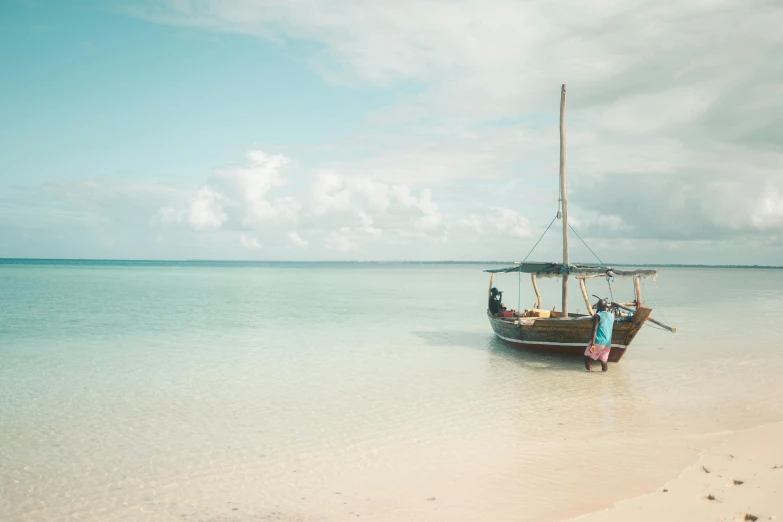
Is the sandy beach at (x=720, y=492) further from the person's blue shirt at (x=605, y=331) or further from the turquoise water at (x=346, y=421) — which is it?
the person's blue shirt at (x=605, y=331)

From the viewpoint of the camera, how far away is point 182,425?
10.2m

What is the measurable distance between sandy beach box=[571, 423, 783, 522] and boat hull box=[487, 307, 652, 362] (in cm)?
669

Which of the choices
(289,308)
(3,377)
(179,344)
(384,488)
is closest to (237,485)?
(384,488)

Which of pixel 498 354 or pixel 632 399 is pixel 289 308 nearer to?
pixel 498 354

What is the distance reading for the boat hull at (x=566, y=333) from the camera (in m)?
15.2

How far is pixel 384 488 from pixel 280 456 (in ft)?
6.84

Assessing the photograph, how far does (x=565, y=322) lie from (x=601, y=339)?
1.20m

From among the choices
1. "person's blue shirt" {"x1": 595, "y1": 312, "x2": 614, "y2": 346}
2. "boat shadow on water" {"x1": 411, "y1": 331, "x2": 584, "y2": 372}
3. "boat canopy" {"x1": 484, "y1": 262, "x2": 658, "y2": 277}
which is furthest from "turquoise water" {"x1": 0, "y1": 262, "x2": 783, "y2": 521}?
"boat canopy" {"x1": 484, "y1": 262, "x2": 658, "y2": 277}

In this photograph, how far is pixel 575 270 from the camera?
700 inches

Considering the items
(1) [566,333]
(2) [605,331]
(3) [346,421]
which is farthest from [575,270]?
(3) [346,421]

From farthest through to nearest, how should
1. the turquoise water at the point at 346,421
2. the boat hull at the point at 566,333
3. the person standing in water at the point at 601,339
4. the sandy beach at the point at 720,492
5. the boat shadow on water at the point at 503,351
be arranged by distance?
the boat shadow on water at the point at 503,351 < the boat hull at the point at 566,333 < the person standing in water at the point at 601,339 < the turquoise water at the point at 346,421 < the sandy beach at the point at 720,492

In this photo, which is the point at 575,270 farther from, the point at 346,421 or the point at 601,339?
the point at 346,421

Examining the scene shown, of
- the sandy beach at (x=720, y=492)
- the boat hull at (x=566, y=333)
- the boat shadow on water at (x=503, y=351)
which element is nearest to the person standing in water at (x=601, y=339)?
the boat hull at (x=566, y=333)

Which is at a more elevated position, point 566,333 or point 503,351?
point 566,333
